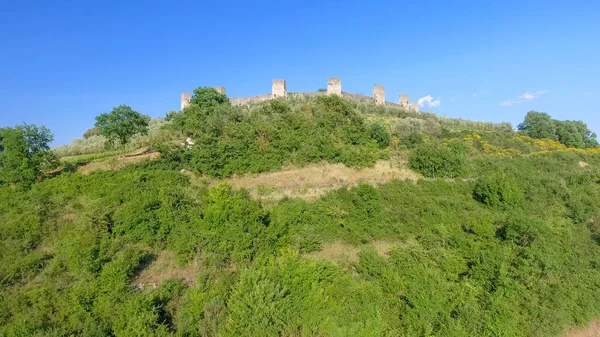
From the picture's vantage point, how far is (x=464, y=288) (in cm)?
1095

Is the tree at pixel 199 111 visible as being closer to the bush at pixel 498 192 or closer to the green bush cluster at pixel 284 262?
the green bush cluster at pixel 284 262

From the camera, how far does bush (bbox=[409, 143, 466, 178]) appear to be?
19812 mm

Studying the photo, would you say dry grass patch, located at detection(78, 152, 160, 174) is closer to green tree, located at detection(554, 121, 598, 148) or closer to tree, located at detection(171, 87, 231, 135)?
tree, located at detection(171, 87, 231, 135)

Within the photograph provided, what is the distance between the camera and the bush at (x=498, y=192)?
56.6 feet

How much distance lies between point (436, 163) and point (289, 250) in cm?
1244

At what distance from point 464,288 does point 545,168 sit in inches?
686

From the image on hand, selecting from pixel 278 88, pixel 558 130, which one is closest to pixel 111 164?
pixel 278 88

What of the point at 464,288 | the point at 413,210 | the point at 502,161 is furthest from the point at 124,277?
the point at 502,161

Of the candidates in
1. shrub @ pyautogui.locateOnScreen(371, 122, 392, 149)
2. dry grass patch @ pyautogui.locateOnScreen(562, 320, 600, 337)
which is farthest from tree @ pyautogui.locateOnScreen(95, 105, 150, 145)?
dry grass patch @ pyautogui.locateOnScreen(562, 320, 600, 337)

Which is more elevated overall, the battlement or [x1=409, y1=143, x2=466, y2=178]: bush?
the battlement

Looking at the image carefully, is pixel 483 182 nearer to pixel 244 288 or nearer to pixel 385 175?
pixel 385 175

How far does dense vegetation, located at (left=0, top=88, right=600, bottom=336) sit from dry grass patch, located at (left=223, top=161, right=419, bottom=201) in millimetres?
671

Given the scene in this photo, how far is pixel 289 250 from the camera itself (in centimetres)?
1126

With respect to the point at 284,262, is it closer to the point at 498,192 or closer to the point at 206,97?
the point at 498,192
